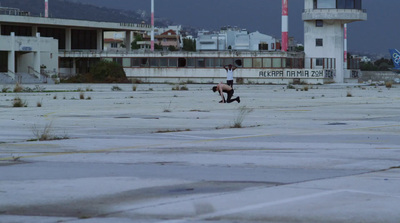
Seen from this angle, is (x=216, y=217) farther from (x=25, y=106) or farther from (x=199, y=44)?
(x=199, y=44)

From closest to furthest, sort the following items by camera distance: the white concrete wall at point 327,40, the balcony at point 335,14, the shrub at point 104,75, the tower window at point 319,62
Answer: the balcony at point 335,14, the white concrete wall at point 327,40, the tower window at point 319,62, the shrub at point 104,75

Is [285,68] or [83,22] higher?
[83,22]

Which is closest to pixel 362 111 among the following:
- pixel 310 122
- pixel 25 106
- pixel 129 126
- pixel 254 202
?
pixel 310 122

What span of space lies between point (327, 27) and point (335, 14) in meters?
2.35

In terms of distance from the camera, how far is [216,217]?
7.84 metres

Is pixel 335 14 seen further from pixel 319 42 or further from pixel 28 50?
pixel 28 50

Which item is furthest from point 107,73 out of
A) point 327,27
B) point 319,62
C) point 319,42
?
point 327,27

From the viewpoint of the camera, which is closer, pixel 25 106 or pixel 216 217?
pixel 216 217

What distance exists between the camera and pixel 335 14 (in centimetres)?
9019

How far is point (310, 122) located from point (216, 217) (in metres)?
14.0

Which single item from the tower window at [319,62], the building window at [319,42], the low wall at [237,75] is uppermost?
the building window at [319,42]

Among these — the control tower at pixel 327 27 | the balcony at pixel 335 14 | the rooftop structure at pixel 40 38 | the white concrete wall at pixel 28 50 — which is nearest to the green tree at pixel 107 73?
the white concrete wall at pixel 28 50

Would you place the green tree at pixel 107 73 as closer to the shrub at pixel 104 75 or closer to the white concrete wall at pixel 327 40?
the shrub at pixel 104 75

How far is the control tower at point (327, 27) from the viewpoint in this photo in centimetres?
9062
